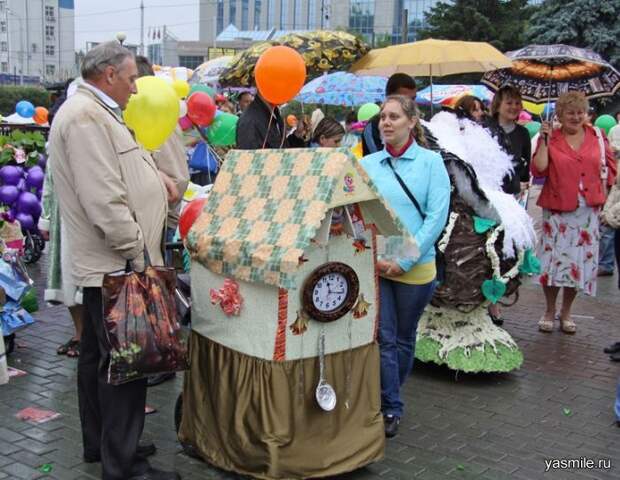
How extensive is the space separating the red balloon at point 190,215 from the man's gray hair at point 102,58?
0.92m

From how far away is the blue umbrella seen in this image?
14812 millimetres

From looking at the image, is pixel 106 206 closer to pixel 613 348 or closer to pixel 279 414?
pixel 279 414

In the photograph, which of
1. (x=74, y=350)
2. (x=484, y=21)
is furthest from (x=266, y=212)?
(x=484, y=21)

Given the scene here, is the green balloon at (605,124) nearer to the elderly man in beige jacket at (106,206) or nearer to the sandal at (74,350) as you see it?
the sandal at (74,350)

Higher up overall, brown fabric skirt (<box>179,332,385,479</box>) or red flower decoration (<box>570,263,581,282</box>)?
red flower decoration (<box>570,263,581,282</box>)

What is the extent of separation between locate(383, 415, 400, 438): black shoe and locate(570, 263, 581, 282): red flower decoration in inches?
116

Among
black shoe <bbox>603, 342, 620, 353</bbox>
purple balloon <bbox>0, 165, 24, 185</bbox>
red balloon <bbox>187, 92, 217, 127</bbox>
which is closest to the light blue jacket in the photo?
black shoe <bbox>603, 342, 620, 353</bbox>

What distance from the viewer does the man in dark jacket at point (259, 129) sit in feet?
15.9

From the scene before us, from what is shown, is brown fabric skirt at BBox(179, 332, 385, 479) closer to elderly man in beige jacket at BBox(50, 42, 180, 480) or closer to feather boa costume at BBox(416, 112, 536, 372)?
elderly man in beige jacket at BBox(50, 42, 180, 480)

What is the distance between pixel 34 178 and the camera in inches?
334

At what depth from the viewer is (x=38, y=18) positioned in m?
97.1

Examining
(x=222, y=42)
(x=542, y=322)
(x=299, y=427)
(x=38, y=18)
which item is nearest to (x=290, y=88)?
(x=299, y=427)

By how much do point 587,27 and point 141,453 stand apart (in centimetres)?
2393

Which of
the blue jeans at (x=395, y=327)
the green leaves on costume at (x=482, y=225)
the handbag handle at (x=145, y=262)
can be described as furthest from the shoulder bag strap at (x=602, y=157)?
the handbag handle at (x=145, y=262)
